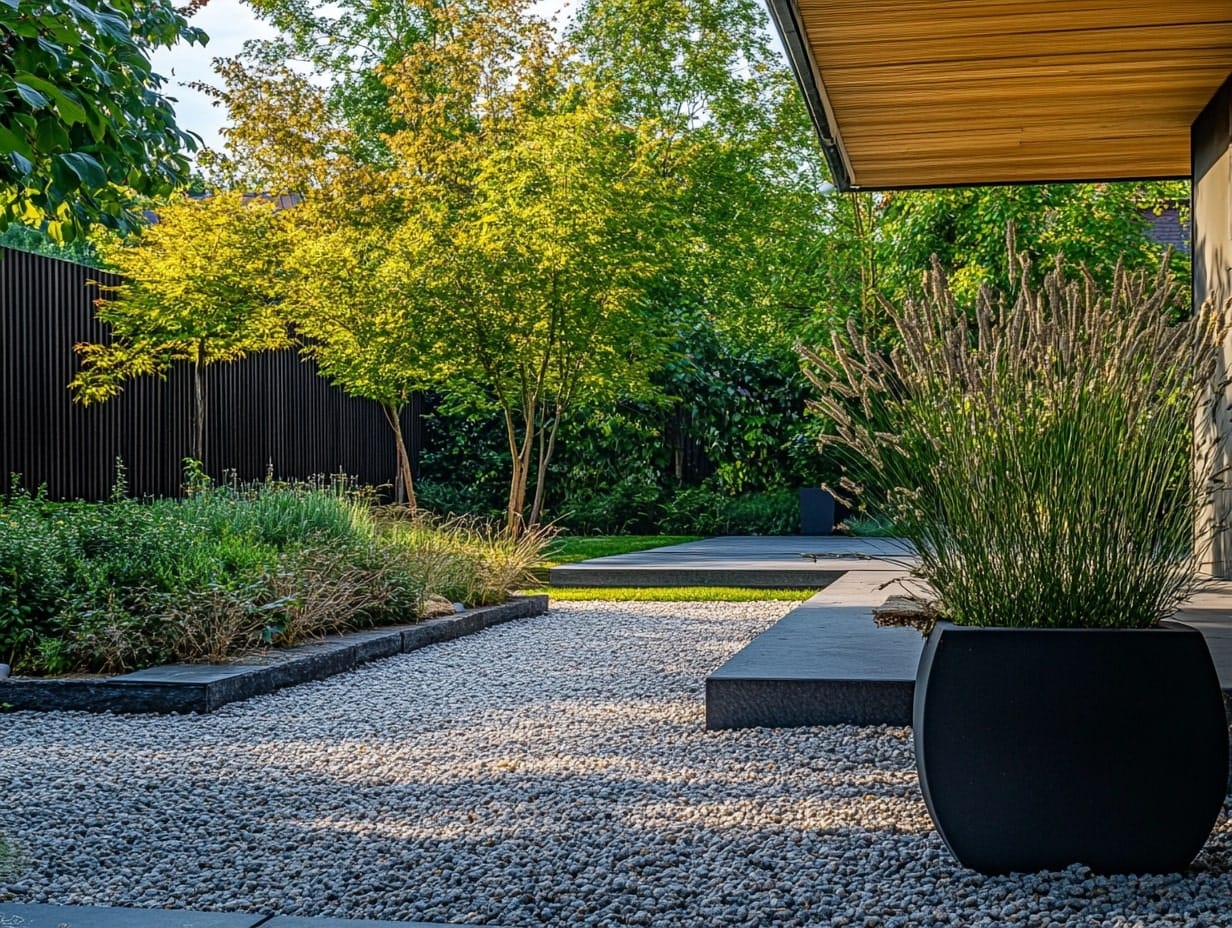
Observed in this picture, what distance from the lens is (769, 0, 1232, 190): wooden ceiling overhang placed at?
4.97 m

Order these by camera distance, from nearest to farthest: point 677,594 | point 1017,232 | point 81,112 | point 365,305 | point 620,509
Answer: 1. point 81,112
2. point 677,594
3. point 365,305
4. point 1017,232
5. point 620,509

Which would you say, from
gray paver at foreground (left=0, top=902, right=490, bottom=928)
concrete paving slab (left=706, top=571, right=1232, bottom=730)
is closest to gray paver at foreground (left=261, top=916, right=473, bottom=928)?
gray paver at foreground (left=0, top=902, right=490, bottom=928)

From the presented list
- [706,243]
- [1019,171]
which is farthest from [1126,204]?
[706,243]

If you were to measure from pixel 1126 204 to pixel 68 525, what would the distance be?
10.1m

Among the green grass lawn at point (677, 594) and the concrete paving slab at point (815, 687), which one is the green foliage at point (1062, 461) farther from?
the green grass lawn at point (677, 594)

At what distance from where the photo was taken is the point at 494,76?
14.7 meters

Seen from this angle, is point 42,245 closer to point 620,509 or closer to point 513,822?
point 620,509

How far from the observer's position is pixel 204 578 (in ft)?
17.9

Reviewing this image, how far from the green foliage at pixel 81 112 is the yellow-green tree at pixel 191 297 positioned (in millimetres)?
5459

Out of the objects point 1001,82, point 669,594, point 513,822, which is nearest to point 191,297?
point 669,594

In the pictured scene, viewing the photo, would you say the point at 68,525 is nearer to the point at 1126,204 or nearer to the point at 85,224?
the point at 85,224

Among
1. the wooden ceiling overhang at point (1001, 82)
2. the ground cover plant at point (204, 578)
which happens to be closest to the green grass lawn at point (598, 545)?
the ground cover plant at point (204, 578)

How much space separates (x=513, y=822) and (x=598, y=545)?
9756 millimetres

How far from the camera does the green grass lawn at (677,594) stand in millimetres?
8547
